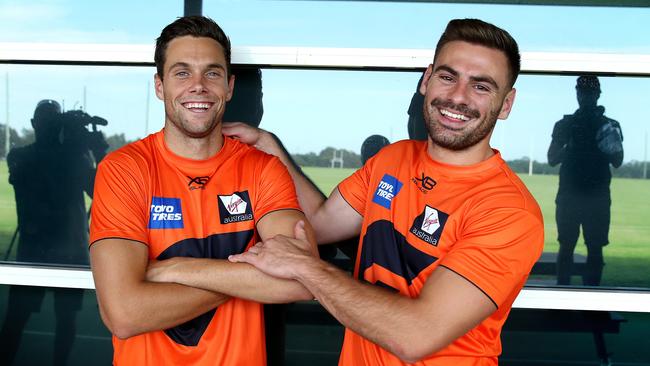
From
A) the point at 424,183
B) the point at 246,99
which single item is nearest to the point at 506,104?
the point at 424,183

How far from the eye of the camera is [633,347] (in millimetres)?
2570

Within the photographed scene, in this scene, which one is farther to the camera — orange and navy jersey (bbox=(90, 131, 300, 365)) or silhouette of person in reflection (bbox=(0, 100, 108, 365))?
silhouette of person in reflection (bbox=(0, 100, 108, 365))

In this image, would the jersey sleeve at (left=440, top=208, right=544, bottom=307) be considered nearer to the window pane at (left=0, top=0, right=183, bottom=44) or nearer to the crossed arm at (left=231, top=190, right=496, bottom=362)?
the crossed arm at (left=231, top=190, right=496, bottom=362)

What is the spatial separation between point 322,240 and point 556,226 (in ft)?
3.18

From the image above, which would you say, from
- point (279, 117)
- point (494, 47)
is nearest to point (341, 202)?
point (279, 117)

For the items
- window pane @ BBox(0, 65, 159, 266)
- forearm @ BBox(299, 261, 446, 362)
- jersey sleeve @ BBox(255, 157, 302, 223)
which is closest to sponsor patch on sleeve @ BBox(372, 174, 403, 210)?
jersey sleeve @ BBox(255, 157, 302, 223)

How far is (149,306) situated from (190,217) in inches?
12.4

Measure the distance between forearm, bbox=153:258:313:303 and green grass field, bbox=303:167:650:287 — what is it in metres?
0.80

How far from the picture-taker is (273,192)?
6.75 feet

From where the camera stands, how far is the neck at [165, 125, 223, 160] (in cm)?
206

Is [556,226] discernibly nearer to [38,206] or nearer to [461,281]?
[461,281]

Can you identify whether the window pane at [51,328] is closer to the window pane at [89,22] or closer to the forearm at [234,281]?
the forearm at [234,281]

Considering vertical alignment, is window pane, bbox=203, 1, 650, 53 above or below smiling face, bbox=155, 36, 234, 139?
above

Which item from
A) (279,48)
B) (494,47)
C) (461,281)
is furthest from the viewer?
(279,48)
